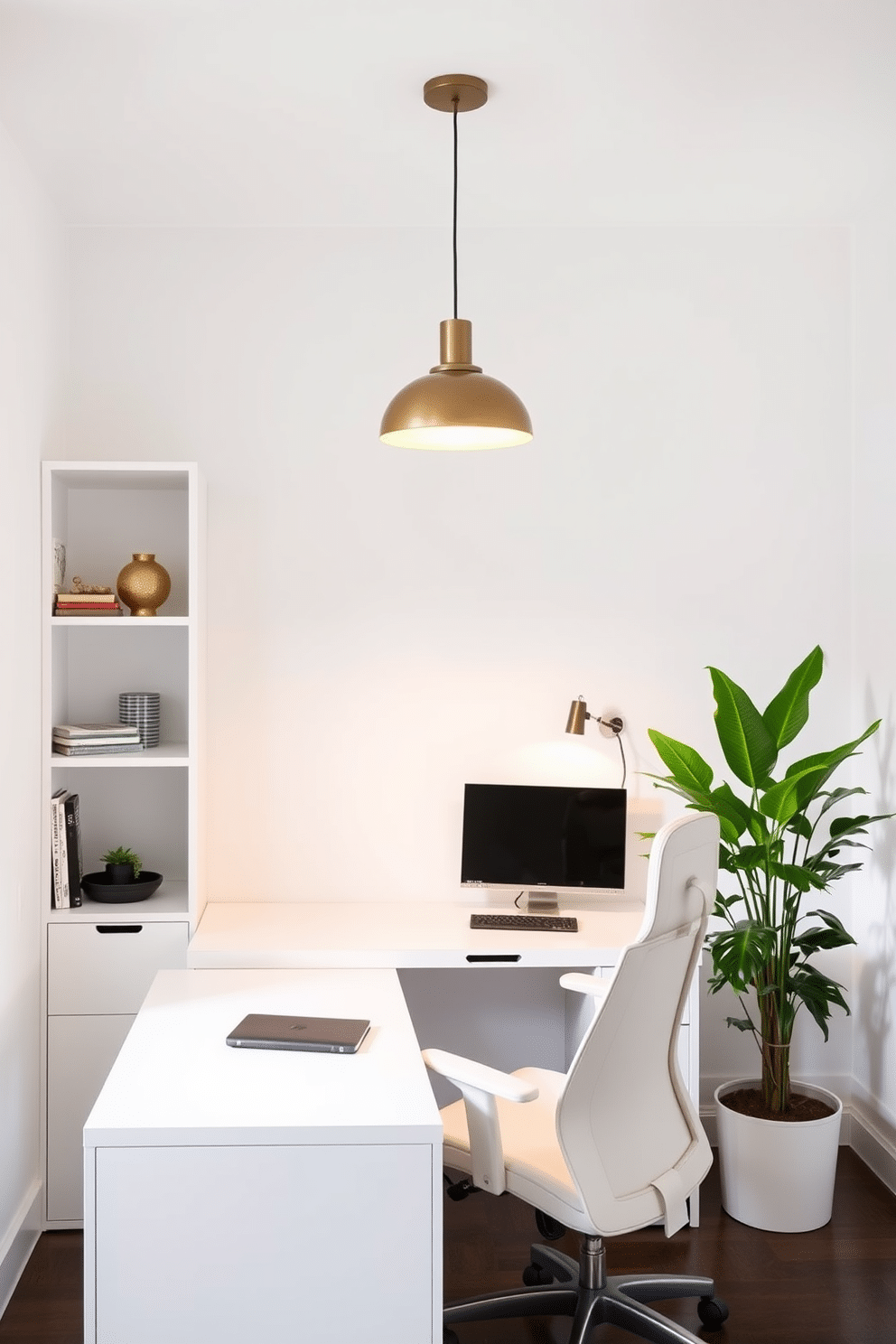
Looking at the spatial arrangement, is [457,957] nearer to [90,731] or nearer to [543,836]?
[543,836]

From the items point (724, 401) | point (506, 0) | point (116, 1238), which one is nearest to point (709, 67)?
point (506, 0)

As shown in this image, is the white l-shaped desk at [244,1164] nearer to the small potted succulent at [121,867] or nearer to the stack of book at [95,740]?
the small potted succulent at [121,867]

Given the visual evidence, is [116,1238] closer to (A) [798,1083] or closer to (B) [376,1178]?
(B) [376,1178]

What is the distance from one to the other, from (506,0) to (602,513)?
170cm

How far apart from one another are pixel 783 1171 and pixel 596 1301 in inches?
33.6

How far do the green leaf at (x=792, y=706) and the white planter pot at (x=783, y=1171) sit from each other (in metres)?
1.04

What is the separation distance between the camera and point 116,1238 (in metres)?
2.04

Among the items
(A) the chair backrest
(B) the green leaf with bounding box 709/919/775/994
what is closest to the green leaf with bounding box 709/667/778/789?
(B) the green leaf with bounding box 709/919/775/994

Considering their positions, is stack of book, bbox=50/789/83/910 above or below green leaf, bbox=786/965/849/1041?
above

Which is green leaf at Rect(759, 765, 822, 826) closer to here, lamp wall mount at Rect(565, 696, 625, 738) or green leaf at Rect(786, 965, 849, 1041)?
green leaf at Rect(786, 965, 849, 1041)

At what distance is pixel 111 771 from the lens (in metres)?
3.74

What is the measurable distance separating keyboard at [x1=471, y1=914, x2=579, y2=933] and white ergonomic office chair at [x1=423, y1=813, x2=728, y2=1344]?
80 centimetres

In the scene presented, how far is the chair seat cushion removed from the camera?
2.36 m

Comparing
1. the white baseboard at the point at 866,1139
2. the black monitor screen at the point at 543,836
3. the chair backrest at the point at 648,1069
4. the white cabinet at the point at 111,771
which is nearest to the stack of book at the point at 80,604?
the white cabinet at the point at 111,771
